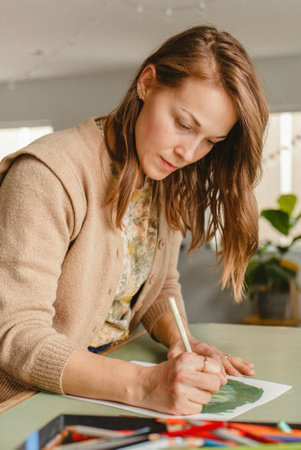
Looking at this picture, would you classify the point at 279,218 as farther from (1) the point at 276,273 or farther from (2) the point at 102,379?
(2) the point at 102,379

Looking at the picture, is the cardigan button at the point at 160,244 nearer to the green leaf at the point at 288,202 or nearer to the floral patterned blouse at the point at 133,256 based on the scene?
the floral patterned blouse at the point at 133,256

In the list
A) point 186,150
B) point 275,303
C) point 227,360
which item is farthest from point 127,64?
point 227,360

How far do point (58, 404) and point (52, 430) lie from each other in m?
0.17

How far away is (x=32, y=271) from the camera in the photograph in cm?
83

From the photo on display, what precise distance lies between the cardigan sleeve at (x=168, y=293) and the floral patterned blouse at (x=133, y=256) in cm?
9

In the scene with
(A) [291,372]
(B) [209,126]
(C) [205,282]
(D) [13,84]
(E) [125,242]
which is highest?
(D) [13,84]

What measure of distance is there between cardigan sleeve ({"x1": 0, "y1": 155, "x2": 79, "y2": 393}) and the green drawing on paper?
0.70 feet

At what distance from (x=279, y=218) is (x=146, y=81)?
338 cm

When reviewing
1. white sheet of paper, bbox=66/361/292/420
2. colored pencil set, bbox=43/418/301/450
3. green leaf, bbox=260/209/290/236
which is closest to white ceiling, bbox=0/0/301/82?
green leaf, bbox=260/209/290/236

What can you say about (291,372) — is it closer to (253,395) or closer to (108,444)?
(253,395)

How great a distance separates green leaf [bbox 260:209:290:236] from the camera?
4234 mm

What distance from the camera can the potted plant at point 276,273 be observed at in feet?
13.9

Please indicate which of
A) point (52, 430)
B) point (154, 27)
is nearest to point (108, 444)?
point (52, 430)

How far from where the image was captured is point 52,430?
63 centimetres
